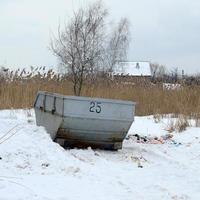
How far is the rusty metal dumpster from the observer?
1019 centimetres

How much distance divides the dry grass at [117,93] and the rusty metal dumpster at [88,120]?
17.4 feet

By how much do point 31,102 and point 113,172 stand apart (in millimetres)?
8998

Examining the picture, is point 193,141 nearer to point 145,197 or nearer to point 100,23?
point 145,197

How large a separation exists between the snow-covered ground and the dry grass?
5433 millimetres

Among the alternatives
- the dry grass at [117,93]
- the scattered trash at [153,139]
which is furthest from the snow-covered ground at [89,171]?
the dry grass at [117,93]

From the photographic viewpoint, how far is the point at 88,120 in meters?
10.3

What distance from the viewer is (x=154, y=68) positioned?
259ft

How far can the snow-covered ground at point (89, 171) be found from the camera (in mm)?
6441

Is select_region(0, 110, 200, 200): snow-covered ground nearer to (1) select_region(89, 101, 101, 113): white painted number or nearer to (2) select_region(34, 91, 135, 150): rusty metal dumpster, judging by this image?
(2) select_region(34, 91, 135, 150): rusty metal dumpster

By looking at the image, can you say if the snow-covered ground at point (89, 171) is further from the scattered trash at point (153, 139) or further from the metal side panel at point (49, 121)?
the scattered trash at point (153, 139)

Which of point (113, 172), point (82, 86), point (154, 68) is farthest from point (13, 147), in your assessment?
point (154, 68)

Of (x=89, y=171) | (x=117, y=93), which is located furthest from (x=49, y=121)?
(x=117, y=93)

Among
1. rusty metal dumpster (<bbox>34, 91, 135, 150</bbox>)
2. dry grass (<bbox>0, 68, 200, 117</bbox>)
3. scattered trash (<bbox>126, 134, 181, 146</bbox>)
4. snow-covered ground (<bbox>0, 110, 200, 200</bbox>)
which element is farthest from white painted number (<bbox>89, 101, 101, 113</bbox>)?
dry grass (<bbox>0, 68, 200, 117</bbox>)

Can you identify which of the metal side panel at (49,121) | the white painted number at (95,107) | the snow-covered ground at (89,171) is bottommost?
the snow-covered ground at (89,171)
